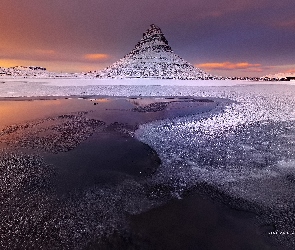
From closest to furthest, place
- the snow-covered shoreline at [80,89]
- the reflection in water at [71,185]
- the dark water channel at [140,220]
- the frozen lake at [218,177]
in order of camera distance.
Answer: the dark water channel at [140,220], the reflection in water at [71,185], the frozen lake at [218,177], the snow-covered shoreline at [80,89]

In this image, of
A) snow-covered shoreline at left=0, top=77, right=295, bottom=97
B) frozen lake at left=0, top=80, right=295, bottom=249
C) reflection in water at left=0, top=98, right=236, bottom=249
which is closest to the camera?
reflection in water at left=0, top=98, right=236, bottom=249

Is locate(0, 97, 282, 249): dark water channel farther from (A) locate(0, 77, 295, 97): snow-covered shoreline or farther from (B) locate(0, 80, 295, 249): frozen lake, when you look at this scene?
(A) locate(0, 77, 295, 97): snow-covered shoreline

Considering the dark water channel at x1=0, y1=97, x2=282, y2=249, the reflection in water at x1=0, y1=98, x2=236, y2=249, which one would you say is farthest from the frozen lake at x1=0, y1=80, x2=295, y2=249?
the dark water channel at x1=0, y1=97, x2=282, y2=249

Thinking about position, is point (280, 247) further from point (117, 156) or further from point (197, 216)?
point (117, 156)

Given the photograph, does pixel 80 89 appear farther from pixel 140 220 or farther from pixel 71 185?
pixel 140 220

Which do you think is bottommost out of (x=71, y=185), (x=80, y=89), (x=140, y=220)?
(x=140, y=220)

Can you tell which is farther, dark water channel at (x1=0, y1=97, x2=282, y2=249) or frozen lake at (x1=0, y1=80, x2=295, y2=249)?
frozen lake at (x1=0, y1=80, x2=295, y2=249)

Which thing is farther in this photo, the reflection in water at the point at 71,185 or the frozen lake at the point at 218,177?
the frozen lake at the point at 218,177

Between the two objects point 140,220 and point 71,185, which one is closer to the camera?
point 140,220

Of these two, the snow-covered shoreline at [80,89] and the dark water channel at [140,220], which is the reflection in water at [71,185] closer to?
the dark water channel at [140,220]

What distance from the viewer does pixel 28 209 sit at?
227 inches

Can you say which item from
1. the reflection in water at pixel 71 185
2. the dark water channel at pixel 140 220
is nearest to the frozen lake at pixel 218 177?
the reflection in water at pixel 71 185

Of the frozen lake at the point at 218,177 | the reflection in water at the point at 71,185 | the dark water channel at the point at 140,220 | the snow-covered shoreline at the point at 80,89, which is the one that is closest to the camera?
the dark water channel at the point at 140,220

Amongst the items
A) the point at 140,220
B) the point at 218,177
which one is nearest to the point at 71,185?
the point at 140,220
